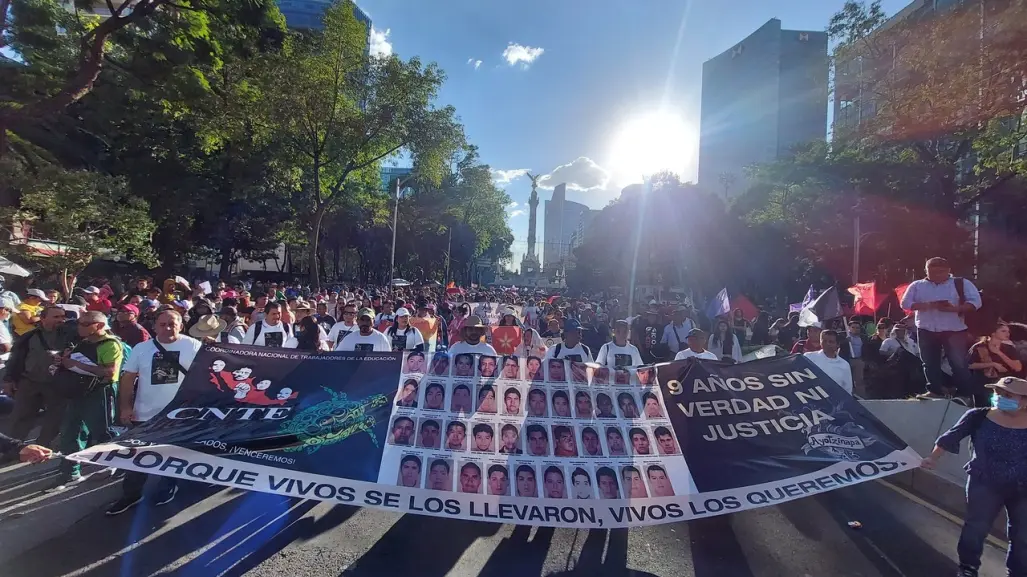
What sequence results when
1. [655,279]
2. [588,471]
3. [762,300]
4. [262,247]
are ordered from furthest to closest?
[655,279] → [762,300] → [262,247] → [588,471]

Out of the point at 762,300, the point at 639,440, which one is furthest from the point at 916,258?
the point at 639,440

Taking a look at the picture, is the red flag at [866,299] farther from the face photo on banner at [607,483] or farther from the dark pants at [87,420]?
the dark pants at [87,420]

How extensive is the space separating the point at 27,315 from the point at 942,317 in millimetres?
12497

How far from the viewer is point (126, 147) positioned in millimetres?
25047

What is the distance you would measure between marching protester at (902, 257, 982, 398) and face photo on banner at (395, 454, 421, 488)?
5864 millimetres

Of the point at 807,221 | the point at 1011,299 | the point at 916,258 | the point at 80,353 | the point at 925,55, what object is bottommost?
the point at 80,353

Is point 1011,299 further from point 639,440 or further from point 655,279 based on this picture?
point 655,279

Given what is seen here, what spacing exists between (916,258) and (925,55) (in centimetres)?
928

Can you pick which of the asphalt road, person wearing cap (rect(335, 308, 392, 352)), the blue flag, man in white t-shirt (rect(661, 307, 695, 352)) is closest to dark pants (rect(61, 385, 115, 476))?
the asphalt road

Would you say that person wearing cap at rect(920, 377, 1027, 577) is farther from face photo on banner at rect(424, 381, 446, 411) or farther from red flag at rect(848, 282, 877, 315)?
red flag at rect(848, 282, 877, 315)

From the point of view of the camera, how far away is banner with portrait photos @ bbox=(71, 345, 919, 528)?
4148 millimetres

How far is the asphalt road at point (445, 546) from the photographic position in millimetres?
4137

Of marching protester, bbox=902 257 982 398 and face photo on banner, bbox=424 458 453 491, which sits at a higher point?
marching protester, bbox=902 257 982 398

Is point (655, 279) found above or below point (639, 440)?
above
